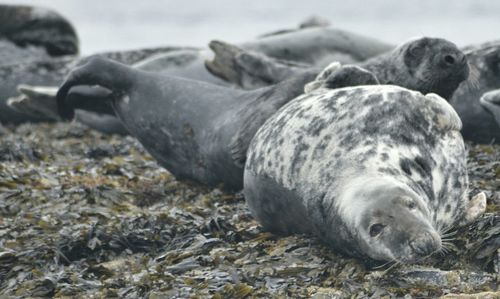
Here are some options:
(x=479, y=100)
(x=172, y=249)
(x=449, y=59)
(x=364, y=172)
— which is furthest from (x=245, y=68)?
(x=364, y=172)

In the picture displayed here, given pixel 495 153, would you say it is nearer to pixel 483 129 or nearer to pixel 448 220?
pixel 483 129

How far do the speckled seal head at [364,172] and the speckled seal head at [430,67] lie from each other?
99 cm

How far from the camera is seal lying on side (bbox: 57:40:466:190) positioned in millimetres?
5457

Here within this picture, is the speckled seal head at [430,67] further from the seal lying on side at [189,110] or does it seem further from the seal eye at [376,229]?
the seal eye at [376,229]

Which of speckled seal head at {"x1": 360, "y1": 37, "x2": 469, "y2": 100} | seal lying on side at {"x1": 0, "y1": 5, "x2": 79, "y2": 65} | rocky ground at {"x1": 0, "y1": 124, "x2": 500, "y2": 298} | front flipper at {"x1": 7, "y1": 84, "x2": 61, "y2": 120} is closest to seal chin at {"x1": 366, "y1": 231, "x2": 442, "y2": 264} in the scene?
rocky ground at {"x1": 0, "y1": 124, "x2": 500, "y2": 298}

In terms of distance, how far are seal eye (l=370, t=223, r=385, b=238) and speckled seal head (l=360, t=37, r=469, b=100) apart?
2.09 metres

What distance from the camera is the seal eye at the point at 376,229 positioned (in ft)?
12.1

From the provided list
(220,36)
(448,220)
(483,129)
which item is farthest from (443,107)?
(220,36)

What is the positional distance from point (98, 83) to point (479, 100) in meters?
2.41

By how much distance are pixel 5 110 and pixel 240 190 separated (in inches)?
173

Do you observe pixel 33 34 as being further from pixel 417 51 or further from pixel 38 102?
pixel 417 51

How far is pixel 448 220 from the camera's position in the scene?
4.27 metres

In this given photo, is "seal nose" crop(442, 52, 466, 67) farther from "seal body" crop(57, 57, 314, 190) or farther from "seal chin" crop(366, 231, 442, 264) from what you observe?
"seal chin" crop(366, 231, 442, 264)

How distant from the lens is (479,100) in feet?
21.3
